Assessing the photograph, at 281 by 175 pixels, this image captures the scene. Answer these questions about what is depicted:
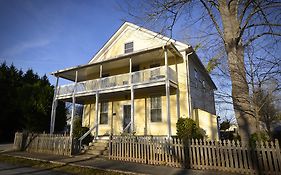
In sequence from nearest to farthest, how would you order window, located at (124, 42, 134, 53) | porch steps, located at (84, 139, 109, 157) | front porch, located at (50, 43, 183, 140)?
porch steps, located at (84, 139, 109, 157) < front porch, located at (50, 43, 183, 140) < window, located at (124, 42, 134, 53)

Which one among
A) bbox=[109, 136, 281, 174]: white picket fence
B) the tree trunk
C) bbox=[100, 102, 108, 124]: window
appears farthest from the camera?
bbox=[100, 102, 108, 124]: window

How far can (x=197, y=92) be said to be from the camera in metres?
15.0

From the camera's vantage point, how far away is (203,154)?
7.43 metres

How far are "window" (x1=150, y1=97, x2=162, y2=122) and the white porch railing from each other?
196 centimetres

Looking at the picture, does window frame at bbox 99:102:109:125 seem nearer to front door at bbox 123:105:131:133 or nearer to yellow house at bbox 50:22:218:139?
yellow house at bbox 50:22:218:139

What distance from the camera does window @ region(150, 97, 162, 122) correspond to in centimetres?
1355

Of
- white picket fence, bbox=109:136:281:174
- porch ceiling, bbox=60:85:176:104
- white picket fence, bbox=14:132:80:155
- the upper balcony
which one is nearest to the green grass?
white picket fence, bbox=14:132:80:155

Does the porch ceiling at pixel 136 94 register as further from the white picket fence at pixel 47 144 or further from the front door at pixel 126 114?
the white picket fence at pixel 47 144

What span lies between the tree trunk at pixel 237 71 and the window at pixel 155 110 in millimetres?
7050

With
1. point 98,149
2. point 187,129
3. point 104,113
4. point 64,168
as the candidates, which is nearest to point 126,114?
point 104,113

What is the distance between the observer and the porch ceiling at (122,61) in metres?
12.6

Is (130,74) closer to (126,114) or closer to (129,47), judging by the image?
(126,114)

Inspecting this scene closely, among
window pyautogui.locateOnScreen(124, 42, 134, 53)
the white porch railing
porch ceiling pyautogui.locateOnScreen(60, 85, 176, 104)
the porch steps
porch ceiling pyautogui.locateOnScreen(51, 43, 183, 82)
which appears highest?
window pyautogui.locateOnScreen(124, 42, 134, 53)

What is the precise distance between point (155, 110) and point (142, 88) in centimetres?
219
